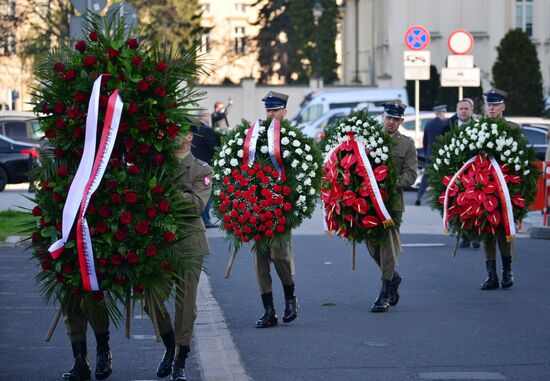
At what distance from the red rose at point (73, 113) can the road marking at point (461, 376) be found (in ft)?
9.00

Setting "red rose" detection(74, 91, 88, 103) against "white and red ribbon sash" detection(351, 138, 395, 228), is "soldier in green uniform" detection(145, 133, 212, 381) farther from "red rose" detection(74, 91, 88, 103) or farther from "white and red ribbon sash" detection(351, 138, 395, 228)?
"white and red ribbon sash" detection(351, 138, 395, 228)

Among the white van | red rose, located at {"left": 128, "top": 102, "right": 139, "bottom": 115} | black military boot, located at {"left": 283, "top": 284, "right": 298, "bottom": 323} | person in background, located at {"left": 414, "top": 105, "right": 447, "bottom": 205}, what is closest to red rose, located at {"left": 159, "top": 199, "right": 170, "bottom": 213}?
red rose, located at {"left": 128, "top": 102, "right": 139, "bottom": 115}

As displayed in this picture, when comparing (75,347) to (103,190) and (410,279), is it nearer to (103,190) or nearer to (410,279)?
(103,190)

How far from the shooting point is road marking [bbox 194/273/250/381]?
878 cm

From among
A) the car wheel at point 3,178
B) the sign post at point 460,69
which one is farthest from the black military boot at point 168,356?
the car wheel at point 3,178

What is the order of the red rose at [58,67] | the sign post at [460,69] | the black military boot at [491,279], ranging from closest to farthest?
the red rose at [58,67] → the black military boot at [491,279] → the sign post at [460,69]

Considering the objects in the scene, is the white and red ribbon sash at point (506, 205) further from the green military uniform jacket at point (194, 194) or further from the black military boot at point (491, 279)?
the green military uniform jacket at point (194, 194)

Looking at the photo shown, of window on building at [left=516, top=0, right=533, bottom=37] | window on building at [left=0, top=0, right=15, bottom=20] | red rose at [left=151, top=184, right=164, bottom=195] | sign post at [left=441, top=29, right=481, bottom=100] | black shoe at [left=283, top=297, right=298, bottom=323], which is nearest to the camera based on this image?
red rose at [left=151, top=184, right=164, bottom=195]

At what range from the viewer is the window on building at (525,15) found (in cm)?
6172

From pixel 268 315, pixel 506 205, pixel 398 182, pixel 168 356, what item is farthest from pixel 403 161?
pixel 168 356

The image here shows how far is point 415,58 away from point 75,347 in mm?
22726

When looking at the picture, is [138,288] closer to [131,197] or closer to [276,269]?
[131,197]

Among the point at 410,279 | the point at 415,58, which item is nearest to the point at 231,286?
the point at 410,279

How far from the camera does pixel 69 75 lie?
8.09 meters
